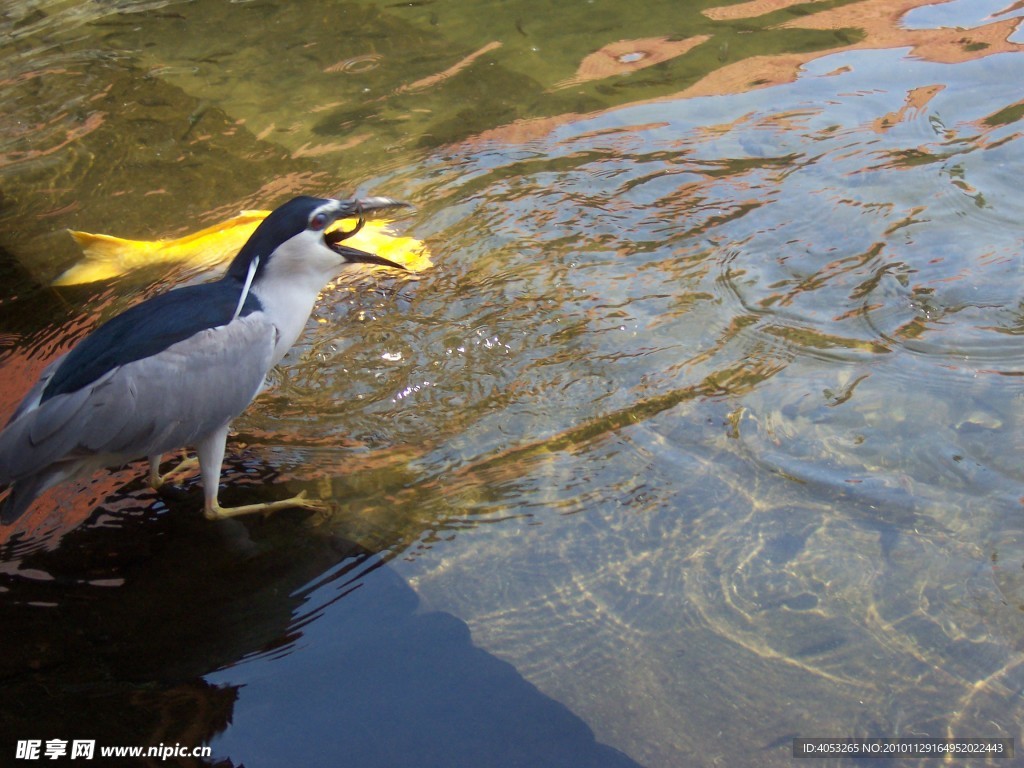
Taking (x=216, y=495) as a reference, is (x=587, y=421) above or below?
below

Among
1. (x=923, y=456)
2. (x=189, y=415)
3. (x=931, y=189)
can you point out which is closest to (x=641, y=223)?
(x=931, y=189)

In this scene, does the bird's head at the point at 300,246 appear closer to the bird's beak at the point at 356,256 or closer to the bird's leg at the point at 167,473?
the bird's beak at the point at 356,256

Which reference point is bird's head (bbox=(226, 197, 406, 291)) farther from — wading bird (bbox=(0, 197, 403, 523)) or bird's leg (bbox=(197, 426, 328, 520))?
bird's leg (bbox=(197, 426, 328, 520))

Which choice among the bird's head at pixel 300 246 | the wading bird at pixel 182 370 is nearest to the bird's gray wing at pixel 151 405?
the wading bird at pixel 182 370

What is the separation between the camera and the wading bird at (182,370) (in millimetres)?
3529

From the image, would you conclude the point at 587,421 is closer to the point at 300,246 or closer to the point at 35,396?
the point at 300,246

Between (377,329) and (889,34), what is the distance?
168 inches

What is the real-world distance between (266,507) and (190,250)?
1984 mm

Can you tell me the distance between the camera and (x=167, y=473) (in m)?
4.20

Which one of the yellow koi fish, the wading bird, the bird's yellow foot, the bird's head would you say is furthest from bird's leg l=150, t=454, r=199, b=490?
the yellow koi fish

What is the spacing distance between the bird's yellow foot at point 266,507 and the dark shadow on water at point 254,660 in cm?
5

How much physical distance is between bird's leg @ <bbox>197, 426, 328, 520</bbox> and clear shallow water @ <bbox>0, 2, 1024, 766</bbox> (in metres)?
0.07

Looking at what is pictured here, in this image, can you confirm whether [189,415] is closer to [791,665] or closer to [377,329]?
[377,329]

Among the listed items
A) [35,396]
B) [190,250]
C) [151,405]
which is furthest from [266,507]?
[190,250]
